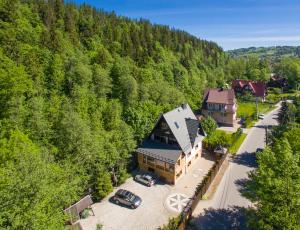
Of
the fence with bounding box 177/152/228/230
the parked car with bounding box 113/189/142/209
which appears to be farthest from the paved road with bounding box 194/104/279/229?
the parked car with bounding box 113/189/142/209

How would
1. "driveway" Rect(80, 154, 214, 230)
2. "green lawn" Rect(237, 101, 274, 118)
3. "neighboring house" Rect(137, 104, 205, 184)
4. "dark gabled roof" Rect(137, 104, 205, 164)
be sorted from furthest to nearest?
"green lawn" Rect(237, 101, 274, 118) → "dark gabled roof" Rect(137, 104, 205, 164) → "neighboring house" Rect(137, 104, 205, 184) → "driveway" Rect(80, 154, 214, 230)

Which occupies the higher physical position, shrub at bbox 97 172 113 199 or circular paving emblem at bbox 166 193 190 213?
shrub at bbox 97 172 113 199

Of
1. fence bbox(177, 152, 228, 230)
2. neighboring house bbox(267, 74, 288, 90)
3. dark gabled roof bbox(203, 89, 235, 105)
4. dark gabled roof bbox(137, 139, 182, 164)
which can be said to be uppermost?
neighboring house bbox(267, 74, 288, 90)

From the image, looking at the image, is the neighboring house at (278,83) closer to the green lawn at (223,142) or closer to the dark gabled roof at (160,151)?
the green lawn at (223,142)

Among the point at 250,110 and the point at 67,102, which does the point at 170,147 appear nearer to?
the point at 67,102

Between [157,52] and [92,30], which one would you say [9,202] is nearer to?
[92,30]

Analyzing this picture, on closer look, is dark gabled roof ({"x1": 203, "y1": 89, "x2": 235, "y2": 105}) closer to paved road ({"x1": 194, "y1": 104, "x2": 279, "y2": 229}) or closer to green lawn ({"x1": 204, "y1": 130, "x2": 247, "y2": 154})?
green lawn ({"x1": 204, "y1": 130, "x2": 247, "y2": 154})

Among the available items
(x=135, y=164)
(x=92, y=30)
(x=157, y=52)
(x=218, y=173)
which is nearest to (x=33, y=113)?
(x=135, y=164)

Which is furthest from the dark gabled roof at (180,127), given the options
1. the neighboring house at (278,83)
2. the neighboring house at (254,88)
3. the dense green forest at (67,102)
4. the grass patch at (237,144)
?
the neighboring house at (278,83)
